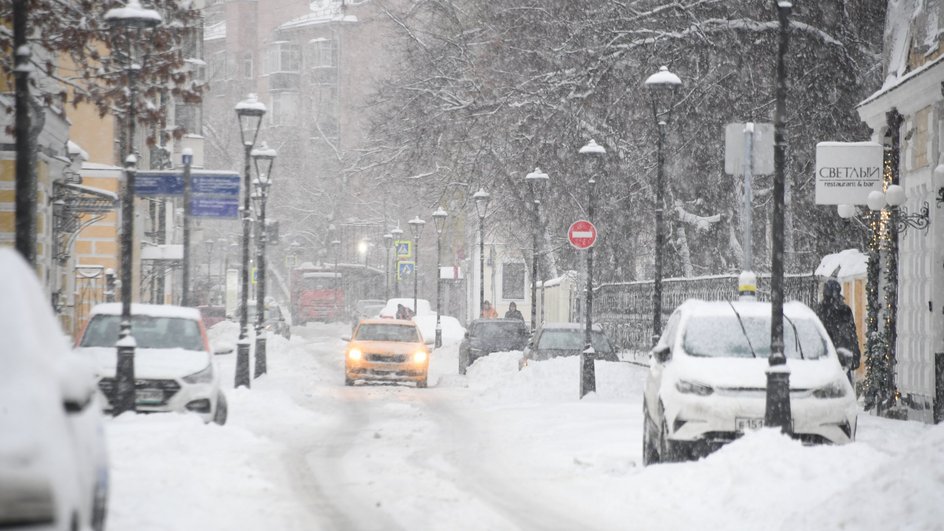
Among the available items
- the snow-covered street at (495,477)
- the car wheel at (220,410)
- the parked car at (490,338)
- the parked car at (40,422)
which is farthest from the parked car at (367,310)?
the parked car at (40,422)

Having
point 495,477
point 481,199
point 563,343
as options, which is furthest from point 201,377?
point 481,199

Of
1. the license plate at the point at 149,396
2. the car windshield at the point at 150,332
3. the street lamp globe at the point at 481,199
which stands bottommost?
the license plate at the point at 149,396

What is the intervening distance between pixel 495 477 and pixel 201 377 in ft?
14.5

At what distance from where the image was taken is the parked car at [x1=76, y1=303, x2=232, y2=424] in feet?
54.9

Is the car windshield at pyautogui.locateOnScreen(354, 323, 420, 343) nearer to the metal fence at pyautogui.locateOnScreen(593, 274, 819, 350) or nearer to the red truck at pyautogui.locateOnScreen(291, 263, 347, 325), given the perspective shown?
the metal fence at pyautogui.locateOnScreen(593, 274, 819, 350)

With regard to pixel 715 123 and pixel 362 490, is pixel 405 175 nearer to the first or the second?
pixel 715 123

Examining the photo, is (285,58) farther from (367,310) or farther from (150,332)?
(150,332)

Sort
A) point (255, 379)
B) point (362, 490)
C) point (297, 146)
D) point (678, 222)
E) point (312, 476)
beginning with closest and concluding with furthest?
point (362, 490) < point (312, 476) < point (255, 379) < point (678, 222) < point (297, 146)

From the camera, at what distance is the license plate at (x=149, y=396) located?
658 inches

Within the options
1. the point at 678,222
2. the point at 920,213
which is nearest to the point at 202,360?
the point at 920,213

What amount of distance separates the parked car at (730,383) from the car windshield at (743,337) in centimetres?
1

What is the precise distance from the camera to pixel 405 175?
147 ft

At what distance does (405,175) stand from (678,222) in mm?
10325

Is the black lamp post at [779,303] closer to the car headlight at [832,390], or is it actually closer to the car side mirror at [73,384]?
the car headlight at [832,390]
